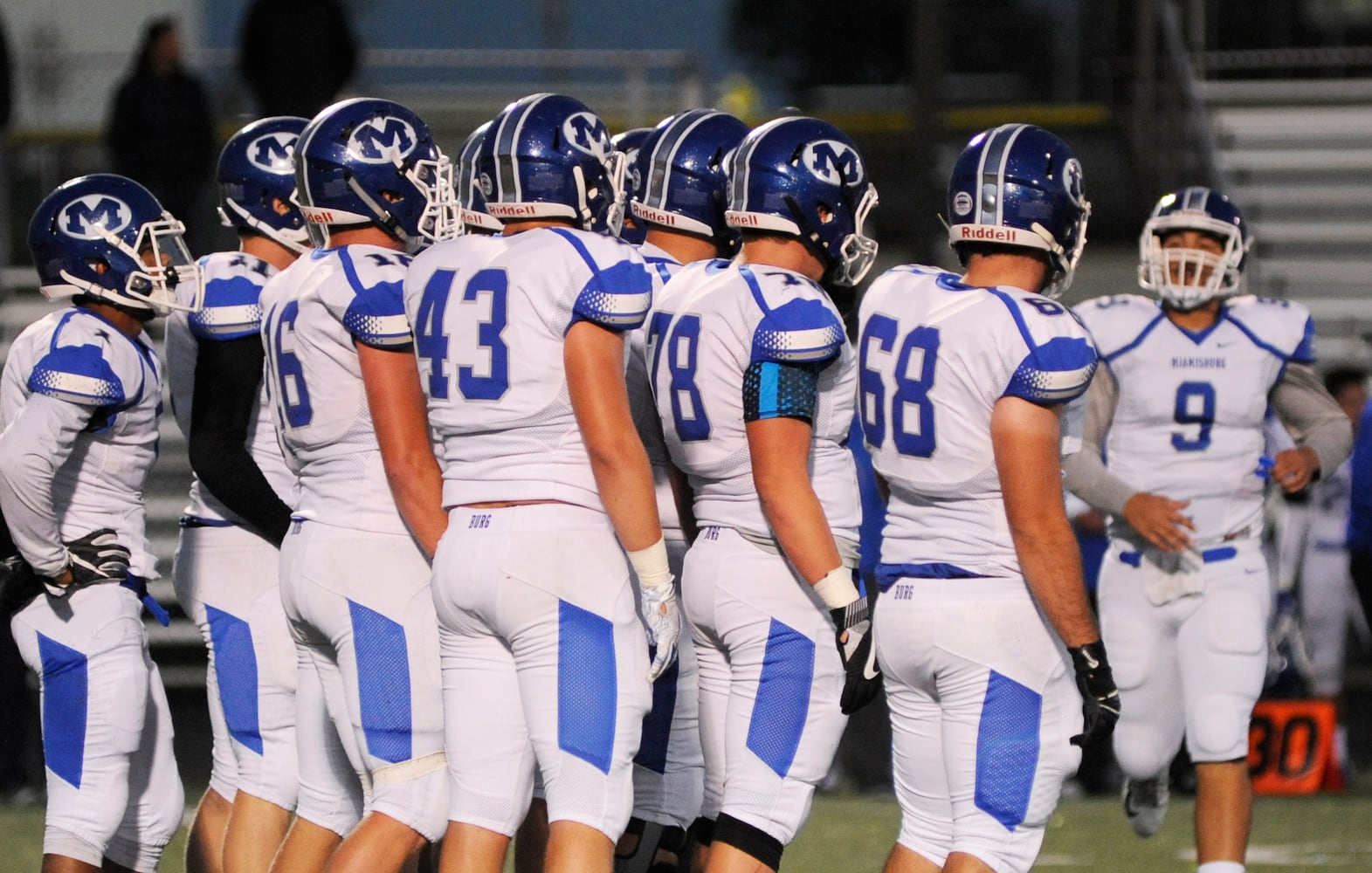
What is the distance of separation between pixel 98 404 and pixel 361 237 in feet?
2.40

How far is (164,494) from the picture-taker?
37.5ft

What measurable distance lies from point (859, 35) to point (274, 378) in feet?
30.6

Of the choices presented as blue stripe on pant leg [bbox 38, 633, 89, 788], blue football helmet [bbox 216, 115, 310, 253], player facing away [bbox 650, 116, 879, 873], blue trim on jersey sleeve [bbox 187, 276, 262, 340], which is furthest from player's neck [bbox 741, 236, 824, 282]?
blue stripe on pant leg [bbox 38, 633, 89, 788]

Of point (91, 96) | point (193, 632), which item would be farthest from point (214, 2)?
point (193, 632)

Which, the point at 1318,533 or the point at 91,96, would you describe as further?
the point at 91,96

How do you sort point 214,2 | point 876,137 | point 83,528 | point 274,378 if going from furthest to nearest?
1. point 876,137
2. point 214,2
3. point 83,528
4. point 274,378

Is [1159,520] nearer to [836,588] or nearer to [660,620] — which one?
[836,588]

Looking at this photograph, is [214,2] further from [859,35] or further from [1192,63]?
[1192,63]

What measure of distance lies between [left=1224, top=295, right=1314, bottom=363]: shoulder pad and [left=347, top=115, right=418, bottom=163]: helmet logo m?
8.43 ft

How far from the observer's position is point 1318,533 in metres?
9.95

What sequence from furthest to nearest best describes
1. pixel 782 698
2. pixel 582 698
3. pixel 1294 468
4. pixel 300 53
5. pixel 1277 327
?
pixel 300 53 < pixel 1277 327 < pixel 1294 468 < pixel 782 698 < pixel 582 698

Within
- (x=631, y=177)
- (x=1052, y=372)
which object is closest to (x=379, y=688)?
(x=1052, y=372)

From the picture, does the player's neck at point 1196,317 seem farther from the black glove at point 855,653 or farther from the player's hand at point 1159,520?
the black glove at point 855,653

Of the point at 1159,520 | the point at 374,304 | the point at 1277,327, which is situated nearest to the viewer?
the point at 374,304
